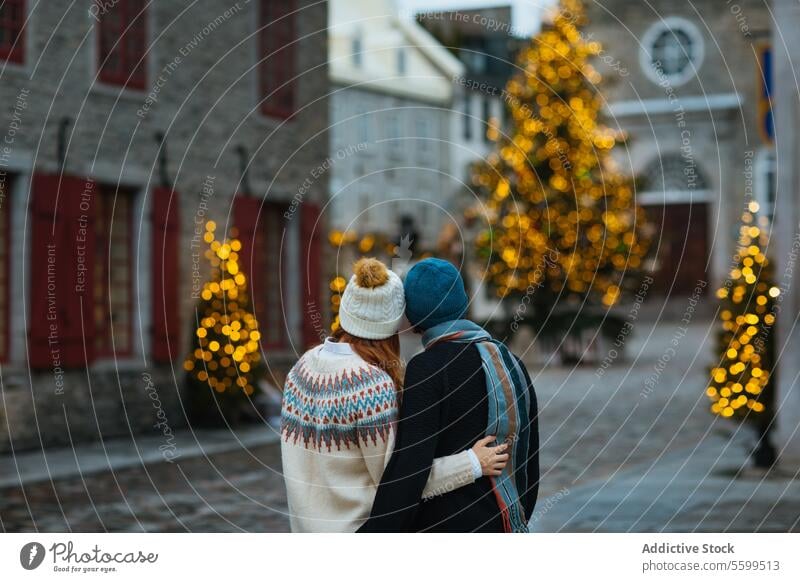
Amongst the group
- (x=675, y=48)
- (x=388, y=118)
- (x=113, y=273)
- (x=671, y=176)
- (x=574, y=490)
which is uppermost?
(x=675, y=48)

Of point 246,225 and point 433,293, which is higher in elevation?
point 246,225

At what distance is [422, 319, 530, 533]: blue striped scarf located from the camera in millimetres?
3338

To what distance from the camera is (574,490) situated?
847 centimetres

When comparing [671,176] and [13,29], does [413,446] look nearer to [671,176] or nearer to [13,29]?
[13,29]

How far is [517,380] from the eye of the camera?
134 inches

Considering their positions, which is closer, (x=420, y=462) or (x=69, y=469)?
(x=420, y=462)

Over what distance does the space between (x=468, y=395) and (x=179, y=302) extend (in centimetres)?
1025

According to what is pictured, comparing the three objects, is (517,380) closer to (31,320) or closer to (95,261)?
(31,320)

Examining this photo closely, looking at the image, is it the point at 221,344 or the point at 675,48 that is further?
the point at 675,48

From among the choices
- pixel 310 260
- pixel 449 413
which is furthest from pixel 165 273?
pixel 449 413

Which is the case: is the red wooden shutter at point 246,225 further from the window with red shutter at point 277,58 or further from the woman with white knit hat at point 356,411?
the woman with white knit hat at point 356,411

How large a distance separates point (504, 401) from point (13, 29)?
893 centimetres

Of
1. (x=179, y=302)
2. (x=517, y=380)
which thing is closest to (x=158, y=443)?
(x=179, y=302)
